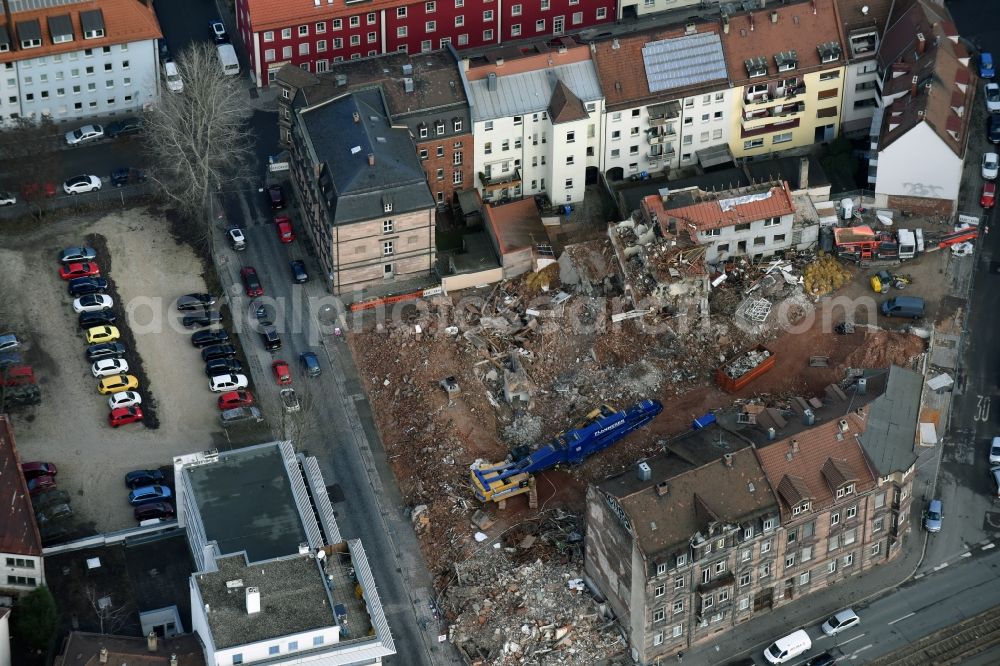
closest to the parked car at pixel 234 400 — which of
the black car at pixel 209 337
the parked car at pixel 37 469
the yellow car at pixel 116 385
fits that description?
the black car at pixel 209 337

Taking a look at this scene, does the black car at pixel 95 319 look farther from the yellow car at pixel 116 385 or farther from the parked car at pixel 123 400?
the parked car at pixel 123 400

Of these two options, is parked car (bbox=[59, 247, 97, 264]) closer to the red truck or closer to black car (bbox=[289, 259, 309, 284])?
black car (bbox=[289, 259, 309, 284])

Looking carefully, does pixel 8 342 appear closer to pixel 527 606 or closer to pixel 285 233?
pixel 285 233

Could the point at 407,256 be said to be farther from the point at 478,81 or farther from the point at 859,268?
the point at 859,268

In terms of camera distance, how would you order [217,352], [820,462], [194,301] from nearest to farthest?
[820,462]
[217,352]
[194,301]

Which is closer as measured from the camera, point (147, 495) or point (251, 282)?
point (147, 495)

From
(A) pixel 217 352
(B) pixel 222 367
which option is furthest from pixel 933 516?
(A) pixel 217 352

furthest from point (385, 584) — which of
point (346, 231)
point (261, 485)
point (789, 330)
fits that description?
point (789, 330)
